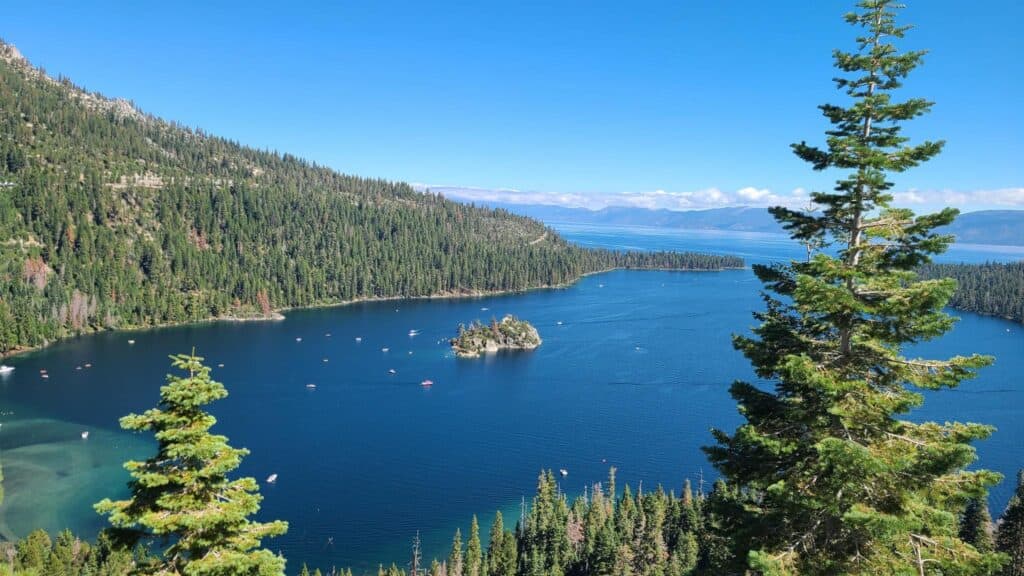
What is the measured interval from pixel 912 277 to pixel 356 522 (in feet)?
199

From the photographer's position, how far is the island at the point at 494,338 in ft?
463

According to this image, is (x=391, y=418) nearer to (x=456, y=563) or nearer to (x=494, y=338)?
(x=456, y=563)

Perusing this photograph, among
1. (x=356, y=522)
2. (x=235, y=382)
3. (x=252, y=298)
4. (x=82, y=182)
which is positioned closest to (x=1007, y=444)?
(x=356, y=522)

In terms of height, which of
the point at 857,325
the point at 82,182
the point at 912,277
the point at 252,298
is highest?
the point at 82,182

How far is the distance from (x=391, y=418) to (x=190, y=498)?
3387 inches

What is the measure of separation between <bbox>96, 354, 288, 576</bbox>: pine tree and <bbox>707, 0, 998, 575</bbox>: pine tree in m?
9.95

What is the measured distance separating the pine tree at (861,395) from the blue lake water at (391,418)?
51.2m

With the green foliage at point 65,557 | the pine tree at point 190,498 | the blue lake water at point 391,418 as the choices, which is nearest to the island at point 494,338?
the blue lake water at point 391,418

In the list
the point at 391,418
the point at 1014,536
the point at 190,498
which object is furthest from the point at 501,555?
the point at 391,418

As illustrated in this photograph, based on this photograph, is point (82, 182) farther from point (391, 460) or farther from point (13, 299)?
point (391, 460)

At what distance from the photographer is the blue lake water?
66000 mm

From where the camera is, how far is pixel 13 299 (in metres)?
136

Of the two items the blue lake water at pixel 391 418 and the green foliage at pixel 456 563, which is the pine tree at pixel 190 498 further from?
the blue lake water at pixel 391 418

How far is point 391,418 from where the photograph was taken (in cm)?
9656
